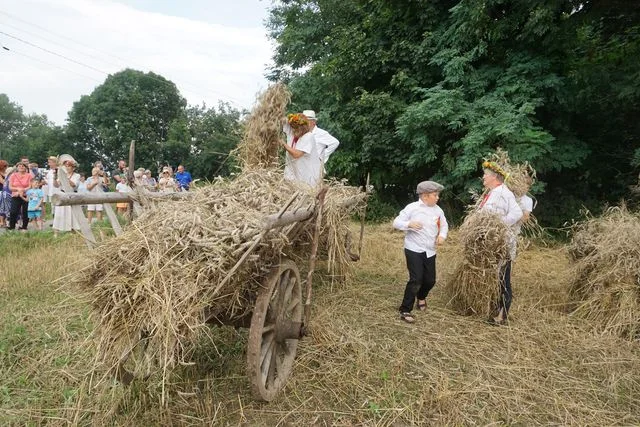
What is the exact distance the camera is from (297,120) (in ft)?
15.8

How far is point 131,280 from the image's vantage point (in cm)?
213

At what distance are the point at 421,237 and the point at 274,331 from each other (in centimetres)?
196

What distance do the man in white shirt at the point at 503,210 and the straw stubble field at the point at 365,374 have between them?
0.91 feet

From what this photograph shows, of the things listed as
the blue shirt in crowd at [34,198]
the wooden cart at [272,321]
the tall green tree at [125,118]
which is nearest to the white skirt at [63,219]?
the blue shirt in crowd at [34,198]

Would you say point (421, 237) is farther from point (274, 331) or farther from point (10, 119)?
point (10, 119)

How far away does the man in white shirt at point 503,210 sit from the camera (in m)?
4.12

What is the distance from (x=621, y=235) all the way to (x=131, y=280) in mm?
4307

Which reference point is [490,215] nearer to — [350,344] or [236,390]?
[350,344]

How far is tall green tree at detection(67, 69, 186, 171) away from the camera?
3703 centimetres

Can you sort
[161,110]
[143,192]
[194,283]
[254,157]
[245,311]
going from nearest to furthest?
[194,283] → [245,311] → [143,192] → [254,157] → [161,110]

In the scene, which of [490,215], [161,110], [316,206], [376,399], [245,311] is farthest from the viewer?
[161,110]

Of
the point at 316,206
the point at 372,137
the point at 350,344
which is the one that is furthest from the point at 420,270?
the point at 372,137

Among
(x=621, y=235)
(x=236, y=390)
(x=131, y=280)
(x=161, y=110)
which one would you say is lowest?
(x=236, y=390)

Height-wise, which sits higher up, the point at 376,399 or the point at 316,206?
the point at 316,206
